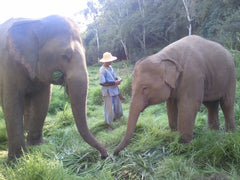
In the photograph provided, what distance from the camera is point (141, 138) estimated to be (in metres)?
3.49

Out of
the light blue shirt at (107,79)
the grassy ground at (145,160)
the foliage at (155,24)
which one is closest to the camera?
the grassy ground at (145,160)

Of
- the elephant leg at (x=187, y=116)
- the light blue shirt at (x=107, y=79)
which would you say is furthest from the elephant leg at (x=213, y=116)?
the light blue shirt at (x=107, y=79)

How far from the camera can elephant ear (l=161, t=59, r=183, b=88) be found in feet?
9.86

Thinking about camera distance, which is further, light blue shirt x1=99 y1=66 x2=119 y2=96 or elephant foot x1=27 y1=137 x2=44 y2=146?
light blue shirt x1=99 y1=66 x2=119 y2=96

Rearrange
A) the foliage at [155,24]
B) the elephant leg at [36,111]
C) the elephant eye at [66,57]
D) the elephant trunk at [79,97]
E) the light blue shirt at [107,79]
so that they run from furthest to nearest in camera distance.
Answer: the foliage at [155,24] → the light blue shirt at [107,79] → the elephant leg at [36,111] → the elephant eye at [66,57] → the elephant trunk at [79,97]

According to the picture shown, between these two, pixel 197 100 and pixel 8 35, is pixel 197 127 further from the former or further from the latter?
pixel 8 35

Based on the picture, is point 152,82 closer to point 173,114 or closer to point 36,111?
point 173,114

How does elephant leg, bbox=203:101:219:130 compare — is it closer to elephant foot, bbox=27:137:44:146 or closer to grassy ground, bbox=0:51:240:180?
grassy ground, bbox=0:51:240:180

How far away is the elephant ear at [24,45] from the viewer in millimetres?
2877

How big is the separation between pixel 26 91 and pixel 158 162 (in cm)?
199

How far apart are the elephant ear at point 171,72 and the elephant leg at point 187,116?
0.29 meters

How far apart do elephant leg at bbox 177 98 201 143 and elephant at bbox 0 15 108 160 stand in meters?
1.04

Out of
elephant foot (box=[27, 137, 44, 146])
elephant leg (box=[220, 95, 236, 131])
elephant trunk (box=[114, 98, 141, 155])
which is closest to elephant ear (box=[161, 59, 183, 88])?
elephant trunk (box=[114, 98, 141, 155])

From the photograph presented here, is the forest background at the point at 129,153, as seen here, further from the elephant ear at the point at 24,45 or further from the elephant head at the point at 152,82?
the elephant ear at the point at 24,45
